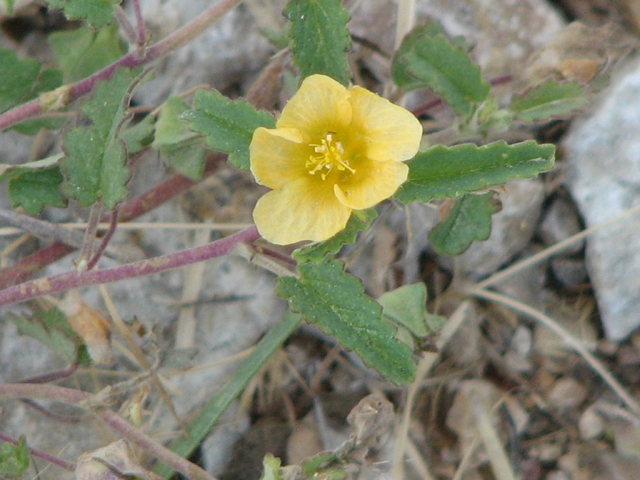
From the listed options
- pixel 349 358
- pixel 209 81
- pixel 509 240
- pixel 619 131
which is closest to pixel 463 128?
pixel 509 240

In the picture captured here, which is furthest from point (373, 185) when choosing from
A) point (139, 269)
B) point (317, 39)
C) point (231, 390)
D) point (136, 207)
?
point (136, 207)

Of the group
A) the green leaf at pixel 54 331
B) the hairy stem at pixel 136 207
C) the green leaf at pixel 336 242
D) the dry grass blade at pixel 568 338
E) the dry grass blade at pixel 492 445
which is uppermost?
the green leaf at pixel 336 242

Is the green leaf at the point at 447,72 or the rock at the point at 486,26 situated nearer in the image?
the green leaf at the point at 447,72

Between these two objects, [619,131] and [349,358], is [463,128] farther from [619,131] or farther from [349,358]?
[349,358]

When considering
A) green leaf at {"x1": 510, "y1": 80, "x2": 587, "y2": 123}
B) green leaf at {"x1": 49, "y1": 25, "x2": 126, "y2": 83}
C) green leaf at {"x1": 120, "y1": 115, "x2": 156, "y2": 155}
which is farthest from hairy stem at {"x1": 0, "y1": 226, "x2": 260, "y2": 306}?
green leaf at {"x1": 510, "y1": 80, "x2": 587, "y2": 123}

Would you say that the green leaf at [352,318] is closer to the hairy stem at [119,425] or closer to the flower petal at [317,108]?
the flower petal at [317,108]

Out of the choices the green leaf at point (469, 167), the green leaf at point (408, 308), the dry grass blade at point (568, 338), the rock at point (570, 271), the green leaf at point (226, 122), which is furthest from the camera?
the rock at point (570, 271)

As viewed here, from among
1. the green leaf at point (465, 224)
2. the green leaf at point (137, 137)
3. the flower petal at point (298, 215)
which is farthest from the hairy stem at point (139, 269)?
the green leaf at point (465, 224)

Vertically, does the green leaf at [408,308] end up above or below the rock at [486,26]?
below
